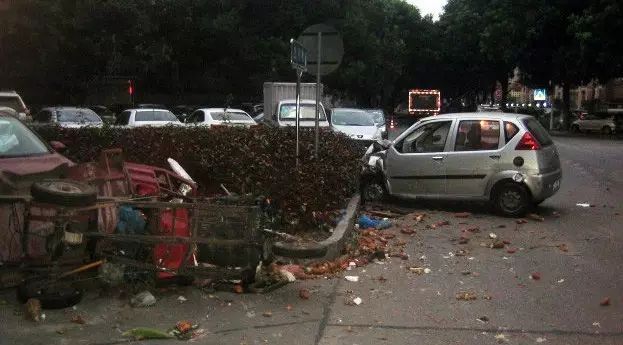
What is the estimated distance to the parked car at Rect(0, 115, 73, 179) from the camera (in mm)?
6895

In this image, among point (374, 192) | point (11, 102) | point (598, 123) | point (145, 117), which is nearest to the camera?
point (374, 192)

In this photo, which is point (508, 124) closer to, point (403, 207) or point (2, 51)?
point (403, 207)

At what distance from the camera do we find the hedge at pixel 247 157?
8.29 metres

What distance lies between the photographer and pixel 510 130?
34.9 feet

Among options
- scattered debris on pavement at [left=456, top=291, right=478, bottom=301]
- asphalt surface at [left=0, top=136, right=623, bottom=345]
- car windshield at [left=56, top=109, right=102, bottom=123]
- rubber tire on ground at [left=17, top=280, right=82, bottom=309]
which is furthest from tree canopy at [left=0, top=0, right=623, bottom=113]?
scattered debris on pavement at [left=456, top=291, right=478, bottom=301]

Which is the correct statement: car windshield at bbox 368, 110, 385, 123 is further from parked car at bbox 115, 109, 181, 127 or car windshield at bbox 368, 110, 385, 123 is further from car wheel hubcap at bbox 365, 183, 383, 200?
car wheel hubcap at bbox 365, 183, 383, 200

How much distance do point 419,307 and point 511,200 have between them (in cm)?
499

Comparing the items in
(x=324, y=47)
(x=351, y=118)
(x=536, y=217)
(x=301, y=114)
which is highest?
(x=324, y=47)

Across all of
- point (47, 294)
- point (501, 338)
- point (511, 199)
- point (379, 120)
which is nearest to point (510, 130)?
point (511, 199)

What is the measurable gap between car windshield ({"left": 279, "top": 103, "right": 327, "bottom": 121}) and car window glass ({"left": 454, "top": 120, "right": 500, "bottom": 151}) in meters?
8.72

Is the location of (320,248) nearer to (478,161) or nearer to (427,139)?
(478,161)

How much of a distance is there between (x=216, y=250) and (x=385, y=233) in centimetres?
345

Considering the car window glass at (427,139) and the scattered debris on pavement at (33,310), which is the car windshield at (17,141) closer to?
the scattered debris on pavement at (33,310)

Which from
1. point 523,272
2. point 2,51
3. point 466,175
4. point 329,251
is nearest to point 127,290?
point 329,251
